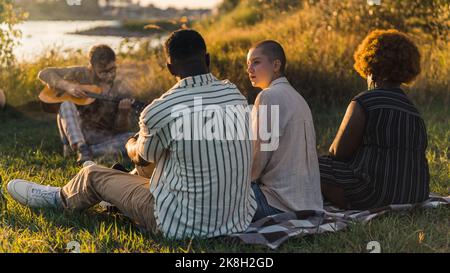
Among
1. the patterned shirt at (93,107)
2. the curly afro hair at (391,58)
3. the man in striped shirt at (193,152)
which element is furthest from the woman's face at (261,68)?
the patterned shirt at (93,107)

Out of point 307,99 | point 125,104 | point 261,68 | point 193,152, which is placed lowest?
point 307,99

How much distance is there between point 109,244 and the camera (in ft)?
13.8

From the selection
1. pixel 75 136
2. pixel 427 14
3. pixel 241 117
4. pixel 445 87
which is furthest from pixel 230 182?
pixel 427 14

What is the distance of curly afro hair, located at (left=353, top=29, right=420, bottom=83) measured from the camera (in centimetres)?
480

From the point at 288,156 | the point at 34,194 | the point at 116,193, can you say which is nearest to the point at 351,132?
the point at 288,156

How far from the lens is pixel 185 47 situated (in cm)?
387

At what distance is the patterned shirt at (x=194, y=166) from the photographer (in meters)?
3.87

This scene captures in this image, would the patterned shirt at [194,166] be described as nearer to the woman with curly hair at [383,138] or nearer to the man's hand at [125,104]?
the woman with curly hair at [383,138]

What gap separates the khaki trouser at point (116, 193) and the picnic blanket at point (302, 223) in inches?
21.7

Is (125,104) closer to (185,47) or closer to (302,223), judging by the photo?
(302,223)

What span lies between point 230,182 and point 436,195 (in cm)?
198

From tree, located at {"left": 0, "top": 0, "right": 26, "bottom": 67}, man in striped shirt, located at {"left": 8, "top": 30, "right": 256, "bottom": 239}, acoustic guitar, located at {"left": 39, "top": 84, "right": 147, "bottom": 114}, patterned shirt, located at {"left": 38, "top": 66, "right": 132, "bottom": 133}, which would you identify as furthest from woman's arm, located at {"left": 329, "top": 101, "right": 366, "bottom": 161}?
tree, located at {"left": 0, "top": 0, "right": 26, "bottom": 67}

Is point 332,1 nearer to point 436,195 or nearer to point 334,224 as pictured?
point 436,195

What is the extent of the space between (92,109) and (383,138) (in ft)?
11.3
